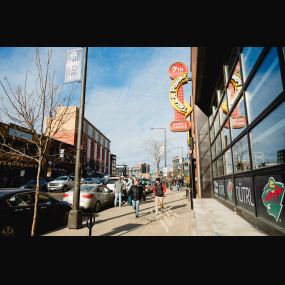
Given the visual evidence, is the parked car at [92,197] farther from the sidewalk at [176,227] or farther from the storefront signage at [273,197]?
the storefront signage at [273,197]

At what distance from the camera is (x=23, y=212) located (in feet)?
21.8

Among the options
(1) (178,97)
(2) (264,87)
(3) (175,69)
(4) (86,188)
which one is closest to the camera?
(2) (264,87)

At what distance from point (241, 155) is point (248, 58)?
2.78 m

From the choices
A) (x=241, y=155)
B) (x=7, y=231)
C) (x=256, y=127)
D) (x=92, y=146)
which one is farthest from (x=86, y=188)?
(x=92, y=146)

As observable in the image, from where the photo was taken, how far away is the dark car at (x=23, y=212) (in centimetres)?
614

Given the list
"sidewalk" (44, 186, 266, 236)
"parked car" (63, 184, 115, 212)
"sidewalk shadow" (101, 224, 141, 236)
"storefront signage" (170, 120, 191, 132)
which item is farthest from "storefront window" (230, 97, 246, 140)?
"parked car" (63, 184, 115, 212)

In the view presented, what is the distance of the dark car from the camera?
6.14m

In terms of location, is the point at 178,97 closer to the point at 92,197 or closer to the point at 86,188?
the point at 86,188

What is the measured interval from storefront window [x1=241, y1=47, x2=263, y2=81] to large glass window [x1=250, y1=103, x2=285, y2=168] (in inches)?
62.2

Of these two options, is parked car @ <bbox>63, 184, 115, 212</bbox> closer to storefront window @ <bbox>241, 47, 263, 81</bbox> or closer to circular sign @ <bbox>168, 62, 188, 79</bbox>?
circular sign @ <bbox>168, 62, 188, 79</bbox>
